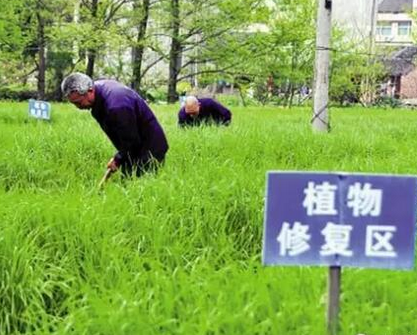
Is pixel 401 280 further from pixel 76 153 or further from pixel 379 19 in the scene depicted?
pixel 379 19

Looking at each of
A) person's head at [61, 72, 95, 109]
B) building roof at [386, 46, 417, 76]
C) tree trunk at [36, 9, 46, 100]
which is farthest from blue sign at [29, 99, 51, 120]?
building roof at [386, 46, 417, 76]

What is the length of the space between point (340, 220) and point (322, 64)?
6.60 metres

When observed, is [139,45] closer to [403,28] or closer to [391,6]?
[403,28]

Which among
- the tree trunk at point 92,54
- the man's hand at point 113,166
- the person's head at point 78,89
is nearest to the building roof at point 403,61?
the tree trunk at point 92,54

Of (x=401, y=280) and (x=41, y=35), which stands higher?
(x=41, y=35)

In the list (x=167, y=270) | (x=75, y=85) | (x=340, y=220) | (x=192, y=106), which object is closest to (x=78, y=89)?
(x=75, y=85)

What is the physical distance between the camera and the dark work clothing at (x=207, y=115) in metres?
6.83

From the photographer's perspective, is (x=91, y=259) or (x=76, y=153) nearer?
(x=91, y=259)

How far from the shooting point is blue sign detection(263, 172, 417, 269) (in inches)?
85.3

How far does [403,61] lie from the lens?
3412 centimetres

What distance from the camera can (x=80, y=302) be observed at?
2.59 m

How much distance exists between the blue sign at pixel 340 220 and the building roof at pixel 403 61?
104ft

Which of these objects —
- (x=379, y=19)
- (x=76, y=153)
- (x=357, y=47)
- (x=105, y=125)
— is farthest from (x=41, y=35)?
(x=379, y=19)

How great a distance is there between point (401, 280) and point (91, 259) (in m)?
1.32
